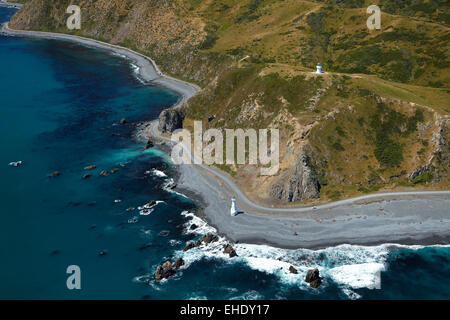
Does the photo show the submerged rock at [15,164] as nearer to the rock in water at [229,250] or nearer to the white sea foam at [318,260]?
the white sea foam at [318,260]

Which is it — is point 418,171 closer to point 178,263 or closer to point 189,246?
point 189,246

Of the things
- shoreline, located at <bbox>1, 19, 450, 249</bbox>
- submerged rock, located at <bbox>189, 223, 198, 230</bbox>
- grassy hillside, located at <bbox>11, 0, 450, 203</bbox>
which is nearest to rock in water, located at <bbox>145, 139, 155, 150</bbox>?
grassy hillside, located at <bbox>11, 0, 450, 203</bbox>

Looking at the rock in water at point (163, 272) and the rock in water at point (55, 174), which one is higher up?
the rock in water at point (55, 174)

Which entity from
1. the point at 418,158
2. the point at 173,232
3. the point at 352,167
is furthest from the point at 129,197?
the point at 418,158

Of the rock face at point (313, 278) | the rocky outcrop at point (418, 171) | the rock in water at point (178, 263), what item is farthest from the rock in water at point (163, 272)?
the rocky outcrop at point (418, 171)

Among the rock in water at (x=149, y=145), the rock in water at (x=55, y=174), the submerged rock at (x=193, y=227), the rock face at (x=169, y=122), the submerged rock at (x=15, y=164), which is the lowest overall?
the submerged rock at (x=193, y=227)

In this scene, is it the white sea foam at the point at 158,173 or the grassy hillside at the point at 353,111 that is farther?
the white sea foam at the point at 158,173

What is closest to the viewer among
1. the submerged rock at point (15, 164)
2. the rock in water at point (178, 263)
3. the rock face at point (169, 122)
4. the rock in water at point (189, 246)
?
the rock in water at point (178, 263)
